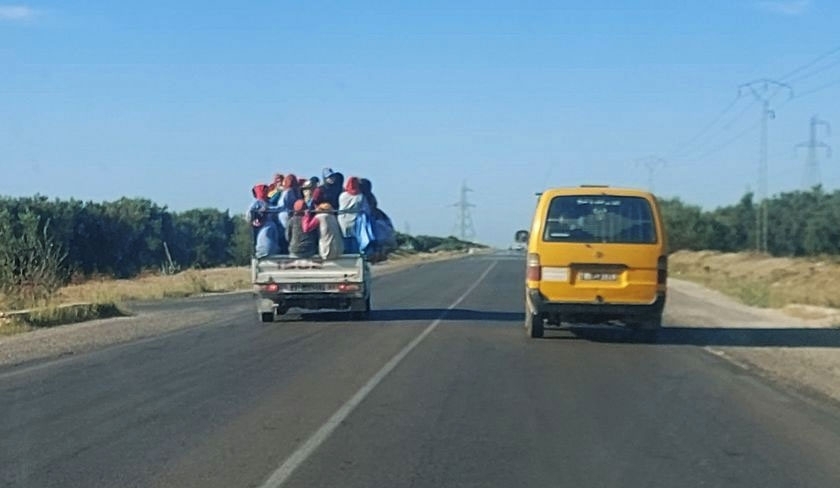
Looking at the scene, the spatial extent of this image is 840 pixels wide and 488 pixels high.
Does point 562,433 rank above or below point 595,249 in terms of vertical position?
below

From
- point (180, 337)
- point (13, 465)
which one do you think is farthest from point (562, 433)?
point (180, 337)


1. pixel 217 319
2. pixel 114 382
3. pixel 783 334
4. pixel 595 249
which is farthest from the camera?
pixel 217 319

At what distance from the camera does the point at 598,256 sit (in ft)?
64.1

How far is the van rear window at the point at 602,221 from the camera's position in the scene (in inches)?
775

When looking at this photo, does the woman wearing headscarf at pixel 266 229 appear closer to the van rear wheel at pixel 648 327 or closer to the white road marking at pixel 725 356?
the van rear wheel at pixel 648 327

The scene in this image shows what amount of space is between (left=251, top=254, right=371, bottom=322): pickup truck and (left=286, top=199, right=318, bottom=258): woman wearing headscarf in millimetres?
191

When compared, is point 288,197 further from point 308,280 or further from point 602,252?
point 602,252

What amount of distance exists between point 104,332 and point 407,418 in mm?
12854

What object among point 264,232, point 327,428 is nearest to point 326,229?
point 264,232

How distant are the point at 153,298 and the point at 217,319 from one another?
12.6 meters

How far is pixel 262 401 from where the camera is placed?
43.9ft

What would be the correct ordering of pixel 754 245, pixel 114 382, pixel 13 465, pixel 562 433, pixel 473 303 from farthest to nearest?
pixel 754 245, pixel 473 303, pixel 114 382, pixel 562 433, pixel 13 465

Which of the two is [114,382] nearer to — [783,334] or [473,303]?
[783,334]

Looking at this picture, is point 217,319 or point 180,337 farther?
point 217,319
